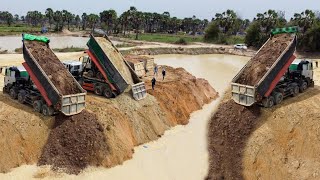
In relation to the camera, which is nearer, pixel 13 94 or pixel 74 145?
pixel 74 145

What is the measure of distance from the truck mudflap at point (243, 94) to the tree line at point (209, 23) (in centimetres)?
4674

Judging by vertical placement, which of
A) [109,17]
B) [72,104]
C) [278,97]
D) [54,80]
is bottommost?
[72,104]

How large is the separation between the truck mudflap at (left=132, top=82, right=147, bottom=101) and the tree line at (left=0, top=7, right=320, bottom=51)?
149ft

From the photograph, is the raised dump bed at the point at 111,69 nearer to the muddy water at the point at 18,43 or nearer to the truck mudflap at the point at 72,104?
the truck mudflap at the point at 72,104

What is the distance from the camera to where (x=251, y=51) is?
6831 cm

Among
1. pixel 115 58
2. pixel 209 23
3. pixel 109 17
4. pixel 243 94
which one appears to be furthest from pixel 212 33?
pixel 243 94

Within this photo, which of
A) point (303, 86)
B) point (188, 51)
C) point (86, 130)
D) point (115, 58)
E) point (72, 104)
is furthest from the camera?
point (188, 51)

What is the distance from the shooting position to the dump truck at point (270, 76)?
59.2 feet

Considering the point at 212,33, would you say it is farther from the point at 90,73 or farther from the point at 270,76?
the point at 270,76

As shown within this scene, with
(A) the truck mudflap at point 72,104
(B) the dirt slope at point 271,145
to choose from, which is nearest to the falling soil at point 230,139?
(B) the dirt slope at point 271,145

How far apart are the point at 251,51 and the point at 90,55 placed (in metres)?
50.4

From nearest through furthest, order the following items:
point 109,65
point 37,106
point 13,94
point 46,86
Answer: point 46,86 < point 37,106 < point 13,94 < point 109,65

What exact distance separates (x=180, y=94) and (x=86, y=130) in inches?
398

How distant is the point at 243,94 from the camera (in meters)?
18.2
